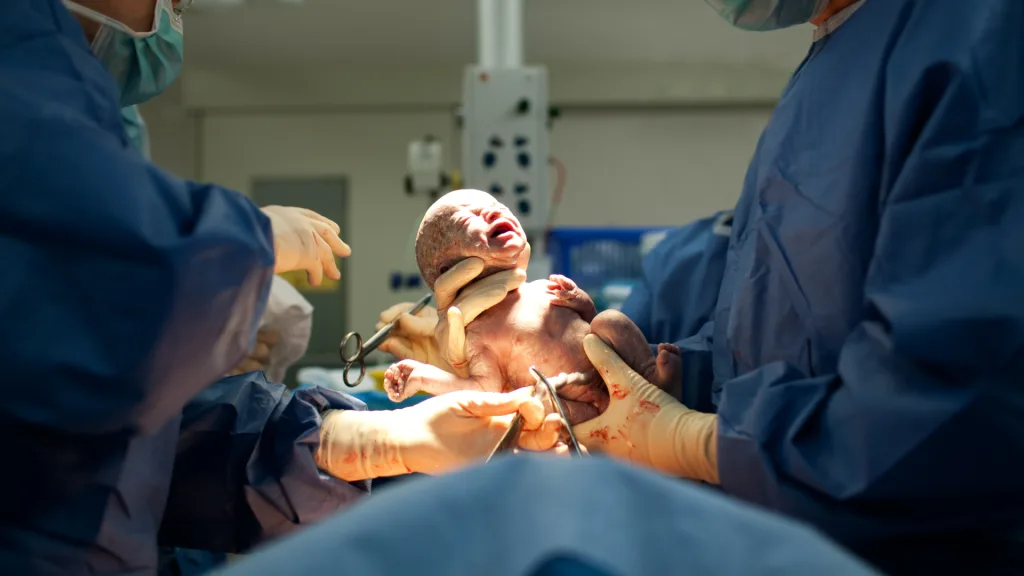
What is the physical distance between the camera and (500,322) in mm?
1829

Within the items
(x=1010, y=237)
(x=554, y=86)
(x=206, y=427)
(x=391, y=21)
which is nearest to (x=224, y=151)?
(x=391, y=21)

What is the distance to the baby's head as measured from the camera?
181cm

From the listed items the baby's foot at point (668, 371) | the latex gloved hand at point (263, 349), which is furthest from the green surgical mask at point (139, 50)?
the latex gloved hand at point (263, 349)

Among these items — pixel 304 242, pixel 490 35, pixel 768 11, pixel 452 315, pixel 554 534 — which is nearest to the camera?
pixel 554 534

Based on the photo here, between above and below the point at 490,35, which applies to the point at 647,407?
below

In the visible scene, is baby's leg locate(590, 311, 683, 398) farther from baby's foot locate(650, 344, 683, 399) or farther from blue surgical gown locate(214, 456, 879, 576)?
blue surgical gown locate(214, 456, 879, 576)

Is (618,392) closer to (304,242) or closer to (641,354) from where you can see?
(641,354)

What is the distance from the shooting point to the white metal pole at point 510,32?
3715 mm

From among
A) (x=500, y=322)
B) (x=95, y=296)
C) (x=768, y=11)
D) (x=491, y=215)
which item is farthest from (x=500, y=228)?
(x=95, y=296)

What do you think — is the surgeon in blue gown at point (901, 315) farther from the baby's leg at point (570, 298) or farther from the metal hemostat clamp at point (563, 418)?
the baby's leg at point (570, 298)

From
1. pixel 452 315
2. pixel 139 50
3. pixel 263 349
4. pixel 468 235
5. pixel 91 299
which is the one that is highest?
pixel 139 50

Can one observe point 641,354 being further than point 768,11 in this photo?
Yes

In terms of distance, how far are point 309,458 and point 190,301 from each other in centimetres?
55

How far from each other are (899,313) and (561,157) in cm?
625
